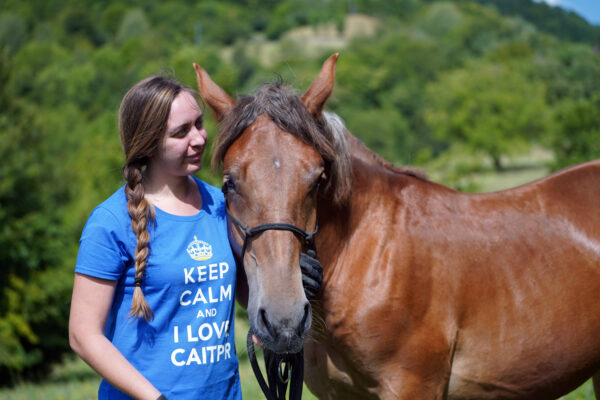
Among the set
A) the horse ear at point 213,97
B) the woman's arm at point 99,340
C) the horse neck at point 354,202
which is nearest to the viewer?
the woman's arm at point 99,340

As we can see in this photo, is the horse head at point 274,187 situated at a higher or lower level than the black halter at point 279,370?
higher

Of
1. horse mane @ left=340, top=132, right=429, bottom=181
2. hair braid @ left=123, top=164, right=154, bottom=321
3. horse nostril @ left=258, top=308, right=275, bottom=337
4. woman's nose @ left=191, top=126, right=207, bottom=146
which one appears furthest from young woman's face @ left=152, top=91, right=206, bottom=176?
horse mane @ left=340, top=132, right=429, bottom=181

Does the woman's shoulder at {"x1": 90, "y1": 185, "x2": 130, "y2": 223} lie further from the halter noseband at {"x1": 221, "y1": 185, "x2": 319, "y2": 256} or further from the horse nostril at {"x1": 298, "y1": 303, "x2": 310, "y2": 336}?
the horse nostril at {"x1": 298, "y1": 303, "x2": 310, "y2": 336}

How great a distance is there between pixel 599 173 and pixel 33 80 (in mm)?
50100

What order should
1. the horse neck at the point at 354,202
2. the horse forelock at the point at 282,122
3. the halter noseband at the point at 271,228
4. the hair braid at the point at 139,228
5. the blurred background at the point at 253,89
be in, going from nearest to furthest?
1. the hair braid at the point at 139,228
2. the halter noseband at the point at 271,228
3. the horse forelock at the point at 282,122
4. the horse neck at the point at 354,202
5. the blurred background at the point at 253,89

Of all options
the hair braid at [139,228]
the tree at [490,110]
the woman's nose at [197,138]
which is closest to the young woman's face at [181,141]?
the woman's nose at [197,138]

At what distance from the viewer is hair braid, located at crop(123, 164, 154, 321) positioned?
2.20 m

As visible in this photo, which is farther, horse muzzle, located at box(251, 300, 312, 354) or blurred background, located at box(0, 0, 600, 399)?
blurred background, located at box(0, 0, 600, 399)

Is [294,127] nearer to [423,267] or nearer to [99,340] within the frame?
[423,267]

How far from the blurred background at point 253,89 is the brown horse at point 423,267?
1.19ft

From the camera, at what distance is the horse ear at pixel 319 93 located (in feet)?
9.10

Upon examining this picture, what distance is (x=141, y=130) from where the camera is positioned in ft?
7.84

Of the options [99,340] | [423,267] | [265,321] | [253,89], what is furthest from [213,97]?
[423,267]

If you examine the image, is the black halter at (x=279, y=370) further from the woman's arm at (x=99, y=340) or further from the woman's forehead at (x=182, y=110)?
the woman's arm at (x=99, y=340)
